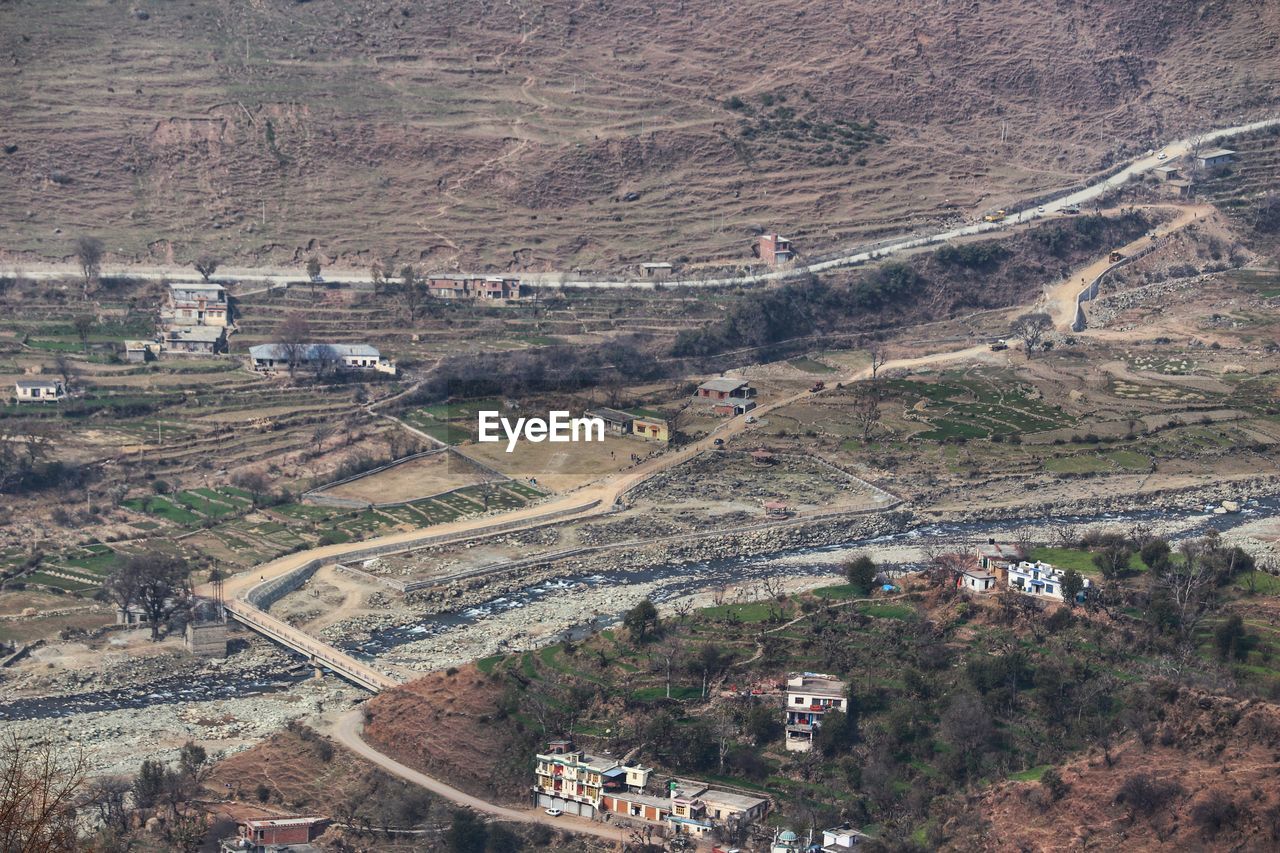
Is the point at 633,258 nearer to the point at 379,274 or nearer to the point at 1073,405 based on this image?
the point at 379,274

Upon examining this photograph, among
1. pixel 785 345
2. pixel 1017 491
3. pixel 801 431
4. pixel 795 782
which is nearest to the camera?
pixel 795 782

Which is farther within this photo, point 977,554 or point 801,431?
point 801,431

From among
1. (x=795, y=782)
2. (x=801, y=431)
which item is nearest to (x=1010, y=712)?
(x=795, y=782)

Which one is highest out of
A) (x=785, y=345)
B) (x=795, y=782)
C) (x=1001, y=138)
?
(x=1001, y=138)

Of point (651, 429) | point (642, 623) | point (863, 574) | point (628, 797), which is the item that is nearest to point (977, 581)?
point (863, 574)

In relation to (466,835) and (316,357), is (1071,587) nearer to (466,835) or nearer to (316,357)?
(466,835)

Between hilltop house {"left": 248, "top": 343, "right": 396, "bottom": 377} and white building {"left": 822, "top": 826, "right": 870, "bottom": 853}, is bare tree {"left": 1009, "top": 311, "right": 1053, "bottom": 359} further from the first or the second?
white building {"left": 822, "top": 826, "right": 870, "bottom": 853}

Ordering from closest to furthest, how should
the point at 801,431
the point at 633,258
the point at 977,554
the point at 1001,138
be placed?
the point at 977,554
the point at 801,431
the point at 633,258
the point at 1001,138

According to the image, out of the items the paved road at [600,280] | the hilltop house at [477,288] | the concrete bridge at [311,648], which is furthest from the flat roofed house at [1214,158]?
the concrete bridge at [311,648]
